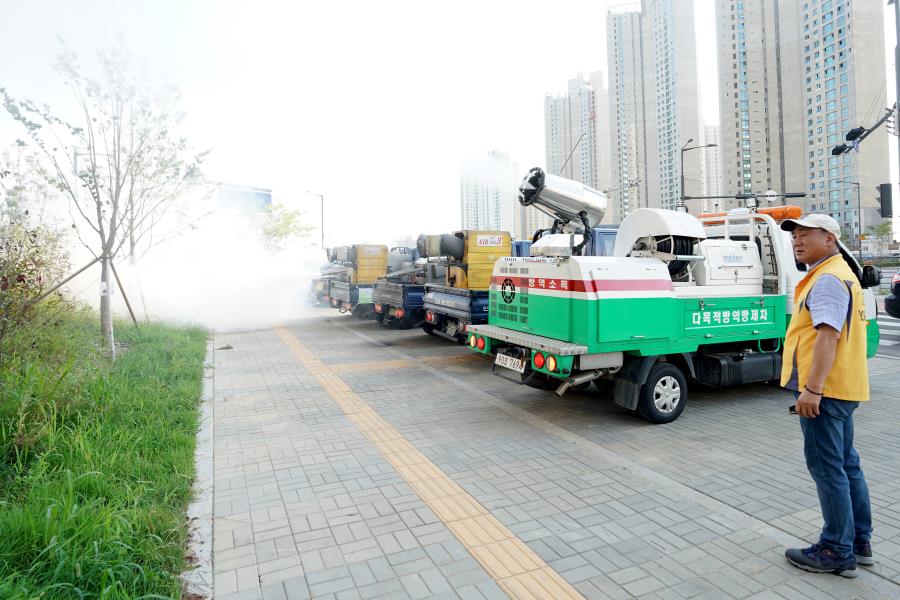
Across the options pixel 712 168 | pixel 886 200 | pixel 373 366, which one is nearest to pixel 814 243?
pixel 373 366

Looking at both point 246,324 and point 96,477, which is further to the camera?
point 246,324

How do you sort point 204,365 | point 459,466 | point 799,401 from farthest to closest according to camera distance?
point 204,365 → point 459,466 → point 799,401

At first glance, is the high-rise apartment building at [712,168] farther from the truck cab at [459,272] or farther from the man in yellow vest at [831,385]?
the man in yellow vest at [831,385]

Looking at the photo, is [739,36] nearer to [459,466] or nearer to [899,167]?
[899,167]

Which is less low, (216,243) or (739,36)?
(739,36)

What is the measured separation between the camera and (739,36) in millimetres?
42406

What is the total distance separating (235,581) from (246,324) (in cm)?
1430

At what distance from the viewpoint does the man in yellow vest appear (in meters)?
3.02

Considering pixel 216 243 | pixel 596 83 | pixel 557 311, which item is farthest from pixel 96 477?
pixel 596 83

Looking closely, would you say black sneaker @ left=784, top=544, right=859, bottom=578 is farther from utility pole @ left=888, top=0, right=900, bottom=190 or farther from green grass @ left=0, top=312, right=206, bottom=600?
utility pole @ left=888, top=0, right=900, bottom=190

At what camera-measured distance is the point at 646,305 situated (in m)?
5.92

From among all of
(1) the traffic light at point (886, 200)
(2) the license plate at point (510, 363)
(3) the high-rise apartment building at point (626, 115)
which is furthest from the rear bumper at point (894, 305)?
(3) the high-rise apartment building at point (626, 115)

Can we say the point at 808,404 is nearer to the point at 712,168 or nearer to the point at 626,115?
the point at 626,115

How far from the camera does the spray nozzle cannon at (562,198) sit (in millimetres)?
6637
